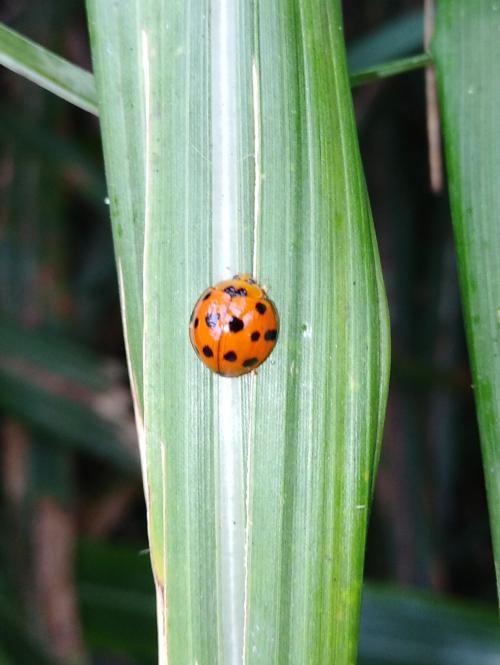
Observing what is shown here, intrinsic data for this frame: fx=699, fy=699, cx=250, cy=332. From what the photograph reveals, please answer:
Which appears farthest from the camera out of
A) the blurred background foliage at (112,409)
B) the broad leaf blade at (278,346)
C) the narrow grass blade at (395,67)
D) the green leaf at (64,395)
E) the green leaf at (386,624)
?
the green leaf at (64,395)

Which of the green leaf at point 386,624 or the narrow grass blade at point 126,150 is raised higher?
the narrow grass blade at point 126,150

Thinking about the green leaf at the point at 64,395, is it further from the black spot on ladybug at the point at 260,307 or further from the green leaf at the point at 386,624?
the black spot on ladybug at the point at 260,307

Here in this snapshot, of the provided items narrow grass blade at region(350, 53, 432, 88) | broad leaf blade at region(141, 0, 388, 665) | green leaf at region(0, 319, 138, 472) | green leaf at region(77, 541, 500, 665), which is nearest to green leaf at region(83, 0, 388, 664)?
broad leaf blade at region(141, 0, 388, 665)

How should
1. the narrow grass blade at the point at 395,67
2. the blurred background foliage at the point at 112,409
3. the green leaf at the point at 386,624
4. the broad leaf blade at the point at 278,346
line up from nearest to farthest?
1. the broad leaf blade at the point at 278,346
2. the narrow grass blade at the point at 395,67
3. the green leaf at the point at 386,624
4. the blurred background foliage at the point at 112,409

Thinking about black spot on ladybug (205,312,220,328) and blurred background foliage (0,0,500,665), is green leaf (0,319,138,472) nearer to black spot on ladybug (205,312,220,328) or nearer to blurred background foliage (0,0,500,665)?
blurred background foliage (0,0,500,665)

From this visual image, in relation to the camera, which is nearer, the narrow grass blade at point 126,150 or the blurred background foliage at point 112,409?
the narrow grass blade at point 126,150

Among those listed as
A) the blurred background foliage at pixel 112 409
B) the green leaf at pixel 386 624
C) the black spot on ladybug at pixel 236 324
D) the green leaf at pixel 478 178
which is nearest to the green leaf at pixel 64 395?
the blurred background foliage at pixel 112 409

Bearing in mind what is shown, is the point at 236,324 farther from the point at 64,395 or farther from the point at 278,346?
the point at 64,395
